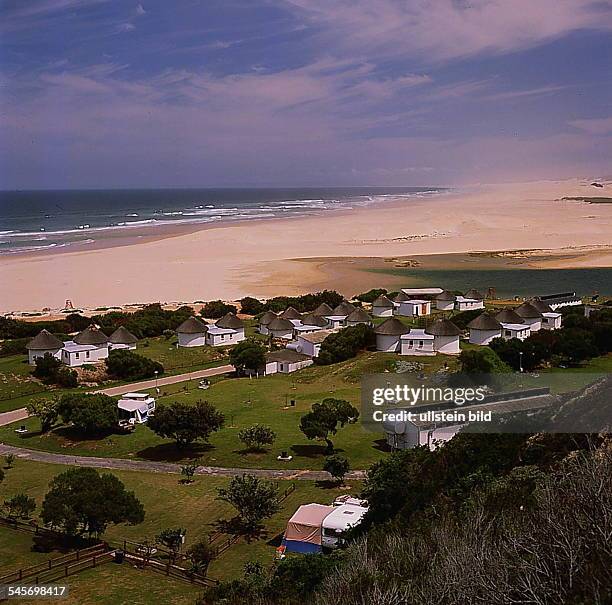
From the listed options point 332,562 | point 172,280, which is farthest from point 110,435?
point 172,280

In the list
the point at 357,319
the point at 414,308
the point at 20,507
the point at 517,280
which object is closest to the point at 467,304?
the point at 414,308

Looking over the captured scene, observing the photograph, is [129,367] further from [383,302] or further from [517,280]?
[517,280]

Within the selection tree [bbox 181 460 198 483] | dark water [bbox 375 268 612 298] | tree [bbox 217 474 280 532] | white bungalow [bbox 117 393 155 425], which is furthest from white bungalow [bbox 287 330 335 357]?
dark water [bbox 375 268 612 298]

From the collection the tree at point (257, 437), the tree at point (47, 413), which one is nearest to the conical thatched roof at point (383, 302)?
the tree at point (47, 413)

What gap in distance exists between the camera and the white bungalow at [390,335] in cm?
3409

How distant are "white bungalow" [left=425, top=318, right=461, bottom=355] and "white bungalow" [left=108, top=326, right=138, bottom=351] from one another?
14.9m

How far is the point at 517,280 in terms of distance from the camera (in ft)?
198

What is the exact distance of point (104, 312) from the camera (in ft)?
152

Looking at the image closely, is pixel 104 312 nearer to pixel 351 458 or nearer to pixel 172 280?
pixel 172 280

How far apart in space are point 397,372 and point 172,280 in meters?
34.0

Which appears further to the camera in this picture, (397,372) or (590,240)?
(590,240)

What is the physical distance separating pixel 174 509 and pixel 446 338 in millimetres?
18514

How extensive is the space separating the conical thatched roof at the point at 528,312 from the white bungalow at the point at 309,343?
9563 millimetres

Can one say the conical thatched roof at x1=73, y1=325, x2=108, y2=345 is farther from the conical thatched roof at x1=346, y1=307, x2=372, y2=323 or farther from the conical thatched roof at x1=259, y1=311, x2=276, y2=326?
the conical thatched roof at x1=346, y1=307, x2=372, y2=323
